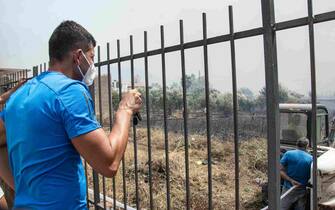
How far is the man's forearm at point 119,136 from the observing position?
67.7 inches

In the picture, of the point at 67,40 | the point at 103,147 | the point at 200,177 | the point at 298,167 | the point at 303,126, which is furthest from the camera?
the point at 200,177

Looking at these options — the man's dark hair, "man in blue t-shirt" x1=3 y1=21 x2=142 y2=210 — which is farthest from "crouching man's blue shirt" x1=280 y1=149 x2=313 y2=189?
the man's dark hair

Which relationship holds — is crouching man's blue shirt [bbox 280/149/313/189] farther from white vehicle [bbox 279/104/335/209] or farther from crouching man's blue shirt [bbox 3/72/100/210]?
crouching man's blue shirt [bbox 3/72/100/210]

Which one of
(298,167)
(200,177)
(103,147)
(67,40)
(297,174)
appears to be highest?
(67,40)

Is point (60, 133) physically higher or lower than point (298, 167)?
higher

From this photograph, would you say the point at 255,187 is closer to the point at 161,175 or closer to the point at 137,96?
the point at 161,175

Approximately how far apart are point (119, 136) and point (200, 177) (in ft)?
26.5

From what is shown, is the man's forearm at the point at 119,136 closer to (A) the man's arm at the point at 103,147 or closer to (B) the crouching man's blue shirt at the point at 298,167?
(A) the man's arm at the point at 103,147

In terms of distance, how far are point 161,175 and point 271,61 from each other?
24.8 ft

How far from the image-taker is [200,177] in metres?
9.63

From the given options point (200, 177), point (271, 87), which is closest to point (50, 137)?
point (271, 87)

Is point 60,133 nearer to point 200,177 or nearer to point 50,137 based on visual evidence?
point 50,137

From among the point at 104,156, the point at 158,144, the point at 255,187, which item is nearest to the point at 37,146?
the point at 104,156

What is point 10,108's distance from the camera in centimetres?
188
